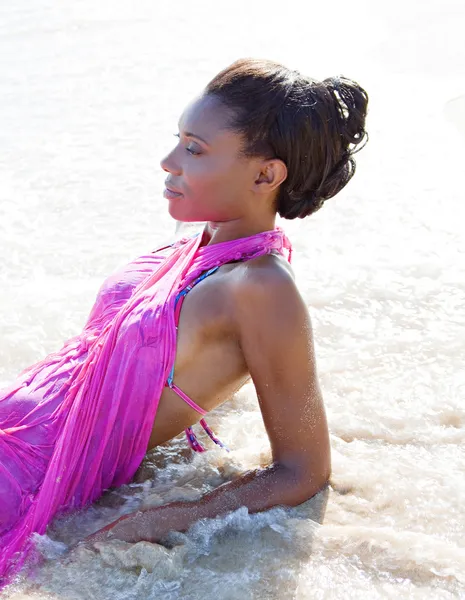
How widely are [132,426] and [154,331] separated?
0.86ft

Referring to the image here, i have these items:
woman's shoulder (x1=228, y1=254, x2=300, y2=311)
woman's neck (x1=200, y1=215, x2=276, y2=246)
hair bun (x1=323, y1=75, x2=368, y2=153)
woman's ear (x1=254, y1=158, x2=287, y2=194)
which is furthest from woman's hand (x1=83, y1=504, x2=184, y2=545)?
hair bun (x1=323, y1=75, x2=368, y2=153)

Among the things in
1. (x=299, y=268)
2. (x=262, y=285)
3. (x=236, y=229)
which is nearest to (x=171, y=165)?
(x=236, y=229)

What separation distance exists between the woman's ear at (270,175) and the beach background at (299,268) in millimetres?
815

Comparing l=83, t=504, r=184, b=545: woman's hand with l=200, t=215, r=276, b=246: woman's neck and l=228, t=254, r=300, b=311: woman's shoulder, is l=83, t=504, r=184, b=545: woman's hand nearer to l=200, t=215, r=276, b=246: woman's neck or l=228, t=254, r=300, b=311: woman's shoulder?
l=228, t=254, r=300, b=311: woman's shoulder

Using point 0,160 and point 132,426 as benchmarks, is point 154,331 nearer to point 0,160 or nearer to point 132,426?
point 132,426

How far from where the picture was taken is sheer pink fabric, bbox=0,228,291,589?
2.14 m

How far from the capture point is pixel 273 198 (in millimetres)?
2203

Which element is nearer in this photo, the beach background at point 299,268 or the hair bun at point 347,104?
the hair bun at point 347,104

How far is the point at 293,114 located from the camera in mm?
2045

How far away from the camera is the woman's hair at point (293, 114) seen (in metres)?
2.04

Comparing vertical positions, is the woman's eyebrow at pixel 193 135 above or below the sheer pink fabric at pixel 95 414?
above

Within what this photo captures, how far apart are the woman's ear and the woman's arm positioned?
0.22 metres

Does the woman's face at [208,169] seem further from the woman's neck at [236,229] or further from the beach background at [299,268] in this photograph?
the beach background at [299,268]

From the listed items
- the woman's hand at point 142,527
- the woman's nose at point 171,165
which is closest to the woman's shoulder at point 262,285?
the woman's nose at point 171,165
